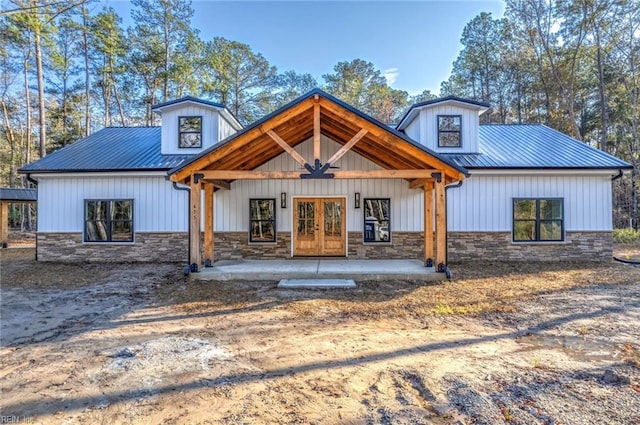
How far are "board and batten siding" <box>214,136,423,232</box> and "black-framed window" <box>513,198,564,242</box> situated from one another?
2874 millimetres

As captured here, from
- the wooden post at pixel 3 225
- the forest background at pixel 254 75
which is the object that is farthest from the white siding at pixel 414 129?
the wooden post at pixel 3 225

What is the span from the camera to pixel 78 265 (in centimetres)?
1005

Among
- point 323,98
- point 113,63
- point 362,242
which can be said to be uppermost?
point 113,63

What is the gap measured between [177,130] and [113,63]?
1391 centimetres

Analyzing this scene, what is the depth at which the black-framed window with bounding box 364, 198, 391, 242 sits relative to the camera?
1039cm

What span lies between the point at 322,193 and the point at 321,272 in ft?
10.6

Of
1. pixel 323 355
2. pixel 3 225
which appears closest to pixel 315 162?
pixel 323 355

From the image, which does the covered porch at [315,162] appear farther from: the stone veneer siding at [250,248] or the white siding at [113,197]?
the white siding at [113,197]

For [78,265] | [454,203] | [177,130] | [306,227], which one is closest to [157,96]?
[177,130]

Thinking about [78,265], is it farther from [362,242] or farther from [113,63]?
[113,63]

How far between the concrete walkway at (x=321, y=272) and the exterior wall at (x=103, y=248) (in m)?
2.71

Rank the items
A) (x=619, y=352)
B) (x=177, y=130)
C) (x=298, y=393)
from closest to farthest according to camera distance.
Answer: (x=298, y=393) < (x=619, y=352) < (x=177, y=130)

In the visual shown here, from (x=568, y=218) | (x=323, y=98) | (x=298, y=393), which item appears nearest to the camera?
(x=298, y=393)

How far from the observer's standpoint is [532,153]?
10.6 meters
